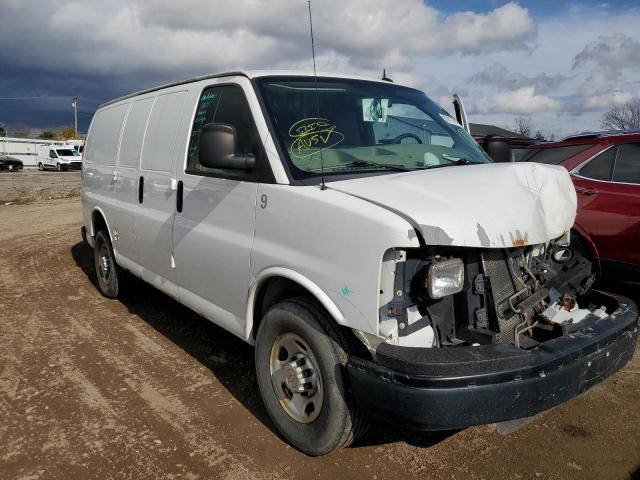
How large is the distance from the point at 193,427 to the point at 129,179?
2608 mm

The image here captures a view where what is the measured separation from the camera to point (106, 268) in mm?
6211

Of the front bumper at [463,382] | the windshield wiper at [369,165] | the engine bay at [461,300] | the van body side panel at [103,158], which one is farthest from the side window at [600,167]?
the van body side panel at [103,158]

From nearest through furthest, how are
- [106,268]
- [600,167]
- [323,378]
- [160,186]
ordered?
[323,378] < [160,186] < [600,167] < [106,268]

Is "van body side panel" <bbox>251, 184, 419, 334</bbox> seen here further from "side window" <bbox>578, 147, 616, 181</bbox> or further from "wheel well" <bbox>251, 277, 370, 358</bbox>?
"side window" <bbox>578, 147, 616, 181</bbox>

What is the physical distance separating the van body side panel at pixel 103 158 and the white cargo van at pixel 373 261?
163 cm

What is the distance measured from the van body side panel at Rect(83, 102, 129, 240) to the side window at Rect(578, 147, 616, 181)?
16.1ft

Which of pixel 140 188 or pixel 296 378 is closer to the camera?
pixel 296 378

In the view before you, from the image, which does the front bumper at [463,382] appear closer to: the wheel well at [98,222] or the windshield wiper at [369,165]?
the windshield wiper at [369,165]

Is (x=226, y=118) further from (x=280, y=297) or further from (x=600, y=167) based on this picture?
(x=600, y=167)

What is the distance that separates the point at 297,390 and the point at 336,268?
32.1 inches

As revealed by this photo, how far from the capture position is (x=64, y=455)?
3.10m

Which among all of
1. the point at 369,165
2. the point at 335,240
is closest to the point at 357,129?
the point at 369,165

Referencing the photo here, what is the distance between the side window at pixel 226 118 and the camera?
3.39 meters

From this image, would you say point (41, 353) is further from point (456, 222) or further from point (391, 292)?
point (456, 222)
